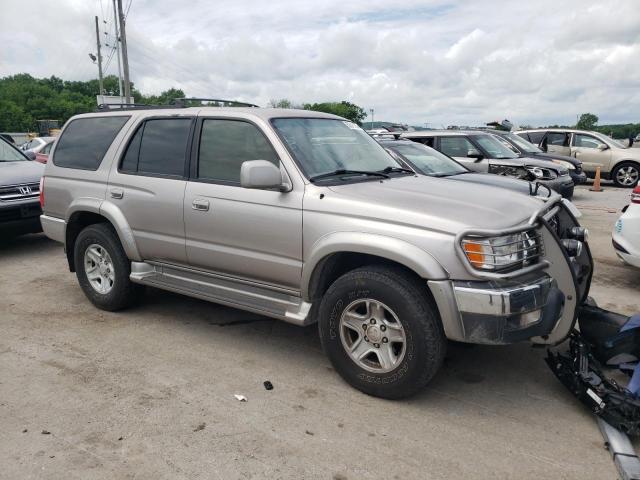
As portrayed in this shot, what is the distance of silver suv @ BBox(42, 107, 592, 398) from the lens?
324cm

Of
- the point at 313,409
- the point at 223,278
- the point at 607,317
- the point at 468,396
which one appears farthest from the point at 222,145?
the point at 607,317

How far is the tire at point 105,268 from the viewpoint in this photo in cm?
502

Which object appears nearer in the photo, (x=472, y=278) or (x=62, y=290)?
(x=472, y=278)

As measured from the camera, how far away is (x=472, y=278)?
3.16 m

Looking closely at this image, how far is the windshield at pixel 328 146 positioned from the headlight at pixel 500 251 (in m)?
1.25

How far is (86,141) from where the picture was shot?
534 cm

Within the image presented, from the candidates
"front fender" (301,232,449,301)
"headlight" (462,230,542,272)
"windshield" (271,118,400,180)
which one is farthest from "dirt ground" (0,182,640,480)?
"windshield" (271,118,400,180)

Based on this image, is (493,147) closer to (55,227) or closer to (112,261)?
(112,261)

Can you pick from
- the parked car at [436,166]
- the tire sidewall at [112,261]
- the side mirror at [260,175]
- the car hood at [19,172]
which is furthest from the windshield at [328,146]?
the car hood at [19,172]

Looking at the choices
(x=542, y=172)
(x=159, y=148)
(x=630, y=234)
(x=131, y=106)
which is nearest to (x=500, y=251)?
(x=159, y=148)

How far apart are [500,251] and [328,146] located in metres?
1.67

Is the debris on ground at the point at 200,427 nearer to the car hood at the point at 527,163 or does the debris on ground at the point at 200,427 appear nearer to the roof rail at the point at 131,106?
the roof rail at the point at 131,106

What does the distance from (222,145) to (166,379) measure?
1825 mm

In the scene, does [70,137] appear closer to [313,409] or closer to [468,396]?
[313,409]
